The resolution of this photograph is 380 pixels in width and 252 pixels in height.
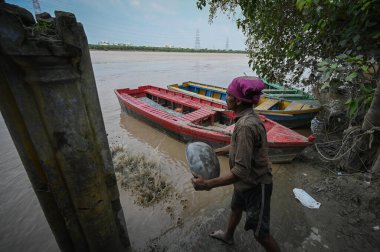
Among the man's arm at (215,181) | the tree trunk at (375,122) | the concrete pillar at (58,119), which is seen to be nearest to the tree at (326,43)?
the tree trunk at (375,122)

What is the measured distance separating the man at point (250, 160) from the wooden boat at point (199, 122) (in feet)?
9.01

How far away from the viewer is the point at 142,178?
447cm

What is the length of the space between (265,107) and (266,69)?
2.88 m

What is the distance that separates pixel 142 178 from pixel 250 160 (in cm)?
343

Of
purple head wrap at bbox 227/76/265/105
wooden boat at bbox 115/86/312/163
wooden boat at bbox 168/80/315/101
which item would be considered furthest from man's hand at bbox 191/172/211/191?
wooden boat at bbox 168/80/315/101

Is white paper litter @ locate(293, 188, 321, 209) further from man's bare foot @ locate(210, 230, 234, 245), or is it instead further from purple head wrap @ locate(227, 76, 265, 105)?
purple head wrap @ locate(227, 76, 265, 105)

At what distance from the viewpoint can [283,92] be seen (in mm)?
9820

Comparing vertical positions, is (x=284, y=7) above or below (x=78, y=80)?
→ above

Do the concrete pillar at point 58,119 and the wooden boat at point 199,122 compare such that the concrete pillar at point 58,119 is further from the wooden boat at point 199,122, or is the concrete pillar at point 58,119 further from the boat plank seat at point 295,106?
the boat plank seat at point 295,106

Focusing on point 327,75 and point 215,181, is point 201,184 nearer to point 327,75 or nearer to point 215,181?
point 215,181

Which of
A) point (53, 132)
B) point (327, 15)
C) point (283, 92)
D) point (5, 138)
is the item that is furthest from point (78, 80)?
point (283, 92)

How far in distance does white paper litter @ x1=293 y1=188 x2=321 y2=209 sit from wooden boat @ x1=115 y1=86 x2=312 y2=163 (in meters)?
1.12

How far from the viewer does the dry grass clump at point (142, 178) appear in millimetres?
4043

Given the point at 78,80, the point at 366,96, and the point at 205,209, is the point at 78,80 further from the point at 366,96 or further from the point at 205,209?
the point at 366,96
